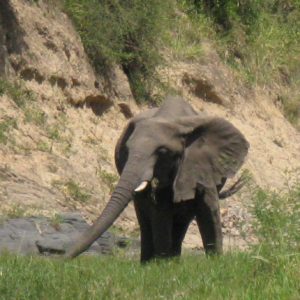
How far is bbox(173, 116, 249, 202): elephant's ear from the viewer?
1395cm

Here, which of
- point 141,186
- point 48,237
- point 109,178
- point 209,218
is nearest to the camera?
point 141,186

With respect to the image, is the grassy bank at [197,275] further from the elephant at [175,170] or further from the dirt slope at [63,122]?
the dirt slope at [63,122]

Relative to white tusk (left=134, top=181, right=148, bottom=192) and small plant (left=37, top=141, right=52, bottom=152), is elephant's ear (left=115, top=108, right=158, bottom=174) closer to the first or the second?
white tusk (left=134, top=181, right=148, bottom=192)

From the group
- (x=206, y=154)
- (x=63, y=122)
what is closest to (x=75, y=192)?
(x=63, y=122)

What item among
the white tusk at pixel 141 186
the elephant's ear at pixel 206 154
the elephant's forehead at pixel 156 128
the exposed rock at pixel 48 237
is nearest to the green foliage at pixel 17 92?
the exposed rock at pixel 48 237

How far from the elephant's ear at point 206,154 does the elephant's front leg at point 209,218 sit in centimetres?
12

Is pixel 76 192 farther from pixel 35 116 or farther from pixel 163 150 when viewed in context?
pixel 163 150

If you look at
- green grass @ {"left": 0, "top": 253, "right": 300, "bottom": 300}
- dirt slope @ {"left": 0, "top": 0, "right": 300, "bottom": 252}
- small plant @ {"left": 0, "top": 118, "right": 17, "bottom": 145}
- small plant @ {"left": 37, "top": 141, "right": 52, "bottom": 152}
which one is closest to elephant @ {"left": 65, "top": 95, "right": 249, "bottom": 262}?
green grass @ {"left": 0, "top": 253, "right": 300, "bottom": 300}

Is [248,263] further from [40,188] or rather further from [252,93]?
[252,93]

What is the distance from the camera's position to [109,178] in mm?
21156

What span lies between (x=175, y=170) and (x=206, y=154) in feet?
2.41

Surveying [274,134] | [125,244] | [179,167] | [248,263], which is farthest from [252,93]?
[248,263]

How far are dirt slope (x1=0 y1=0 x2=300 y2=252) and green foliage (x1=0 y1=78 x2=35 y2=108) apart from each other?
0.28 ft

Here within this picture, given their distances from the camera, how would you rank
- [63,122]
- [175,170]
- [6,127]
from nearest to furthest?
[175,170] < [6,127] < [63,122]
